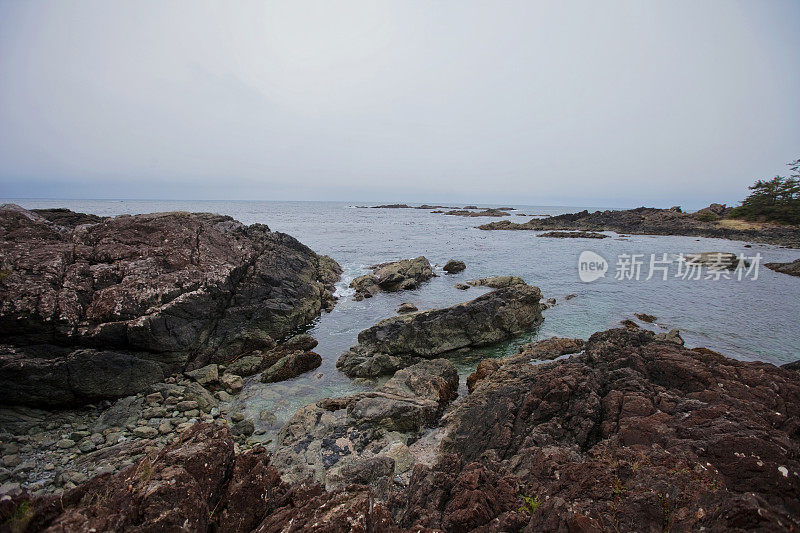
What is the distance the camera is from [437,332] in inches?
630

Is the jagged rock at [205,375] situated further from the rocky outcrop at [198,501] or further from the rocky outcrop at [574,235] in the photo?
the rocky outcrop at [574,235]

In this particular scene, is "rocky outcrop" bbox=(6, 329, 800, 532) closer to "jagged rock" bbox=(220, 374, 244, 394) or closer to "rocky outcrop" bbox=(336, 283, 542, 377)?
"jagged rock" bbox=(220, 374, 244, 394)

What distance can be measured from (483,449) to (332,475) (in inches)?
151

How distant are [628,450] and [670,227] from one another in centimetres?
9135

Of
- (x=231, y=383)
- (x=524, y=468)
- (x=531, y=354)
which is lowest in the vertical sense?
(x=231, y=383)

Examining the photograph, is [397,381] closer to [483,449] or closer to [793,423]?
[483,449]

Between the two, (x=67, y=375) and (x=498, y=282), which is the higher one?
(x=498, y=282)

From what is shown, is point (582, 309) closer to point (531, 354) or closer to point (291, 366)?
point (531, 354)

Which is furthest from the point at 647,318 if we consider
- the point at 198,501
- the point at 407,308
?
the point at 198,501

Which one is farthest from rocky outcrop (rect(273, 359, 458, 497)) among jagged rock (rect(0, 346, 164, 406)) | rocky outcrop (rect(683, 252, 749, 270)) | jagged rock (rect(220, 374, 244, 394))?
rocky outcrop (rect(683, 252, 749, 270))

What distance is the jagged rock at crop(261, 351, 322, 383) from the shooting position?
13109 mm

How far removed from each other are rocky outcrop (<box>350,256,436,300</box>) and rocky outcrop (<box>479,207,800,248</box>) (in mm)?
61841

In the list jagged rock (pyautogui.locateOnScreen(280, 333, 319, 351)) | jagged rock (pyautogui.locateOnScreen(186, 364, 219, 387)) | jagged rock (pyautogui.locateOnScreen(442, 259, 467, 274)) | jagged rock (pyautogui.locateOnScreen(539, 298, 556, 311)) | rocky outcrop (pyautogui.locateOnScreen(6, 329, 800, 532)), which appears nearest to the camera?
rocky outcrop (pyautogui.locateOnScreen(6, 329, 800, 532))

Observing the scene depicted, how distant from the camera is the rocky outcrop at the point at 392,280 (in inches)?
1027
